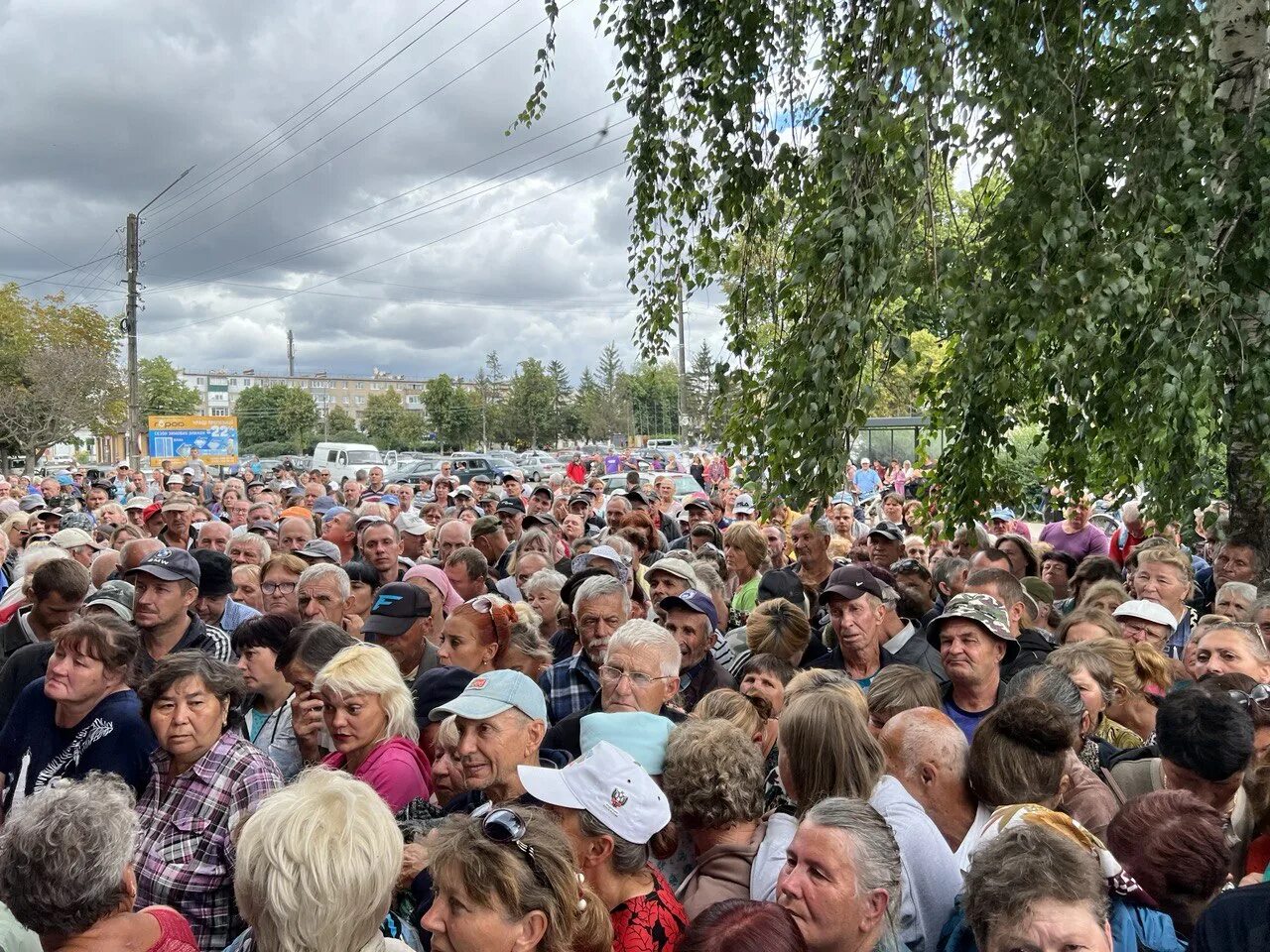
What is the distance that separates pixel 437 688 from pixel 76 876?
182 cm

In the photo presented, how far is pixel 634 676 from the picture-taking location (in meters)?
3.79

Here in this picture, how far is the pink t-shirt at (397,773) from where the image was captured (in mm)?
3340

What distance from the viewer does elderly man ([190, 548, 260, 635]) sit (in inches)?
222

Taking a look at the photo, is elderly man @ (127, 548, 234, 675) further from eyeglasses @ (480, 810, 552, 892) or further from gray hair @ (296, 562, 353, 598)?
eyeglasses @ (480, 810, 552, 892)

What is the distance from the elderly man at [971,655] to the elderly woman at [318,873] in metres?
2.61

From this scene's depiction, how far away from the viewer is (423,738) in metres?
3.88

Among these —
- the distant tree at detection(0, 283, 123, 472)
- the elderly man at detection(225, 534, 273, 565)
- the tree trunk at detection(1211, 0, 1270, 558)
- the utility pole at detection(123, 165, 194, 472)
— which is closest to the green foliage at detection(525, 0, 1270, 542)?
the tree trunk at detection(1211, 0, 1270, 558)

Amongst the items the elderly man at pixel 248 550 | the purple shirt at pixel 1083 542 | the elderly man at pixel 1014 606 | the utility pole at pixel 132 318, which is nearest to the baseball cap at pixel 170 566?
the elderly man at pixel 248 550

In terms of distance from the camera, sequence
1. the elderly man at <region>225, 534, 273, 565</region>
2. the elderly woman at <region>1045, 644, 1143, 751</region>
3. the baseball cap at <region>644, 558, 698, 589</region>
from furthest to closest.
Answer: the elderly man at <region>225, 534, 273, 565</region>, the baseball cap at <region>644, 558, 698, 589</region>, the elderly woman at <region>1045, 644, 1143, 751</region>

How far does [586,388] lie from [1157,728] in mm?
94659

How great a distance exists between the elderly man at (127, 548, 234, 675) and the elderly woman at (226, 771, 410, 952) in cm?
277

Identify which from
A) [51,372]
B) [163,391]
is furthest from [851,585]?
[163,391]

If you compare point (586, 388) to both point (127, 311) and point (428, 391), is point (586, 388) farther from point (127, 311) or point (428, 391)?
point (127, 311)

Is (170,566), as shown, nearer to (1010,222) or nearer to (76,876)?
(76,876)
